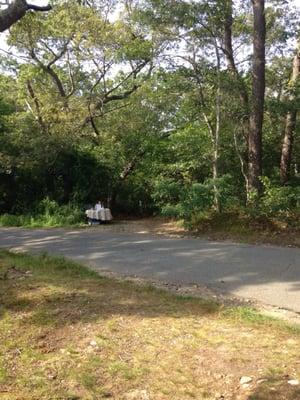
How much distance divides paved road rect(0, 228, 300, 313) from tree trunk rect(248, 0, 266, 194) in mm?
2805

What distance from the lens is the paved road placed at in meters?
6.52

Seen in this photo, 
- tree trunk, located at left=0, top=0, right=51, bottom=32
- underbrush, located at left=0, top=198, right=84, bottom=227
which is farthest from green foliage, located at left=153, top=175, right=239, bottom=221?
tree trunk, located at left=0, top=0, right=51, bottom=32

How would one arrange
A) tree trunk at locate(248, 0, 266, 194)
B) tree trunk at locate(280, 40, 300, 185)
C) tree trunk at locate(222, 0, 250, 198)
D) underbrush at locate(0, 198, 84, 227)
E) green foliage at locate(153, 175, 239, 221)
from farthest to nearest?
1. underbrush at locate(0, 198, 84, 227)
2. tree trunk at locate(280, 40, 300, 185)
3. tree trunk at locate(222, 0, 250, 198)
4. tree trunk at locate(248, 0, 266, 194)
5. green foliage at locate(153, 175, 239, 221)

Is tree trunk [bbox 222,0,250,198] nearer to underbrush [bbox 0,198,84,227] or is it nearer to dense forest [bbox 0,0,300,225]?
dense forest [bbox 0,0,300,225]

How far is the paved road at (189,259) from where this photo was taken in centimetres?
652

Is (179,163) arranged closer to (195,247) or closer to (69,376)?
(195,247)

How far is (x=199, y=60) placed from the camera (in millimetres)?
11750

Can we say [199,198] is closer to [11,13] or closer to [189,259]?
[189,259]

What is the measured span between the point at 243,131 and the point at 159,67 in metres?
2.88

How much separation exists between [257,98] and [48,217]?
7349mm

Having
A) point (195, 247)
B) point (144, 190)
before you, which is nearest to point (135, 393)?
point (195, 247)

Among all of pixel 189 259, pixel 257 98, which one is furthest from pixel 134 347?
pixel 257 98

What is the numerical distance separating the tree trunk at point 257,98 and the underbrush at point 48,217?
5.62 m

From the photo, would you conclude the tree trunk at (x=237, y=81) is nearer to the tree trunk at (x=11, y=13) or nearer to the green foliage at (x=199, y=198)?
the green foliage at (x=199, y=198)
